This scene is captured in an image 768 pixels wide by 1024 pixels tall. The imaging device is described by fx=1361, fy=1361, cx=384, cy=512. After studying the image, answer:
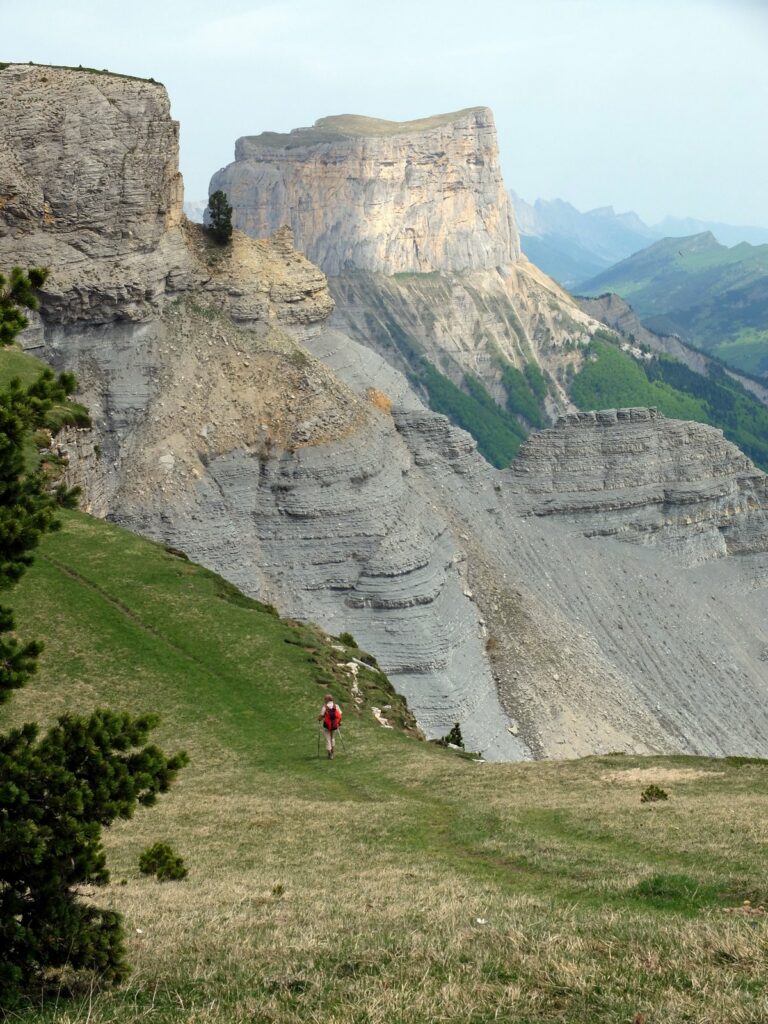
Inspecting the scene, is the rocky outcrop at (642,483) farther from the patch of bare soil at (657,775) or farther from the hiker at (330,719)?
the patch of bare soil at (657,775)

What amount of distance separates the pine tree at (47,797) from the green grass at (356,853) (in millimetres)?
631

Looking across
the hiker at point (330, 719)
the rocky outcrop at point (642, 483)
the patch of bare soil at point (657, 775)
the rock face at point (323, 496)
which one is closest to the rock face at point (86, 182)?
the rock face at point (323, 496)

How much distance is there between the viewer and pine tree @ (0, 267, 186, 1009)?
1639 cm

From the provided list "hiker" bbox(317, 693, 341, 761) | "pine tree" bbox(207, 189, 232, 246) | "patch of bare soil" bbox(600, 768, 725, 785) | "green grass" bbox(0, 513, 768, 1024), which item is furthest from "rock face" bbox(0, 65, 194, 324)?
"patch of bare soil" bbox(600, 768, 725, 785)

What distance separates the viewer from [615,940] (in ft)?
54.9

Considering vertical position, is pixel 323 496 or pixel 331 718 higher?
pixel 323 496

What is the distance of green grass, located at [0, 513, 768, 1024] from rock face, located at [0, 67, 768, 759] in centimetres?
2442

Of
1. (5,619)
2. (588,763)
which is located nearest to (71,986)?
(5,619)

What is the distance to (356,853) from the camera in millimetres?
28219

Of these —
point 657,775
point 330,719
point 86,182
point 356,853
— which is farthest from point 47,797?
point 86,182

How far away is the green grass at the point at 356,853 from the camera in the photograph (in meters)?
15.1

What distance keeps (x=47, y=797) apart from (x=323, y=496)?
69.6m

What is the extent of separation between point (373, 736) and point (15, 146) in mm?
50614

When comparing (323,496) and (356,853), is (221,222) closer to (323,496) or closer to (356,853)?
(323,496)
